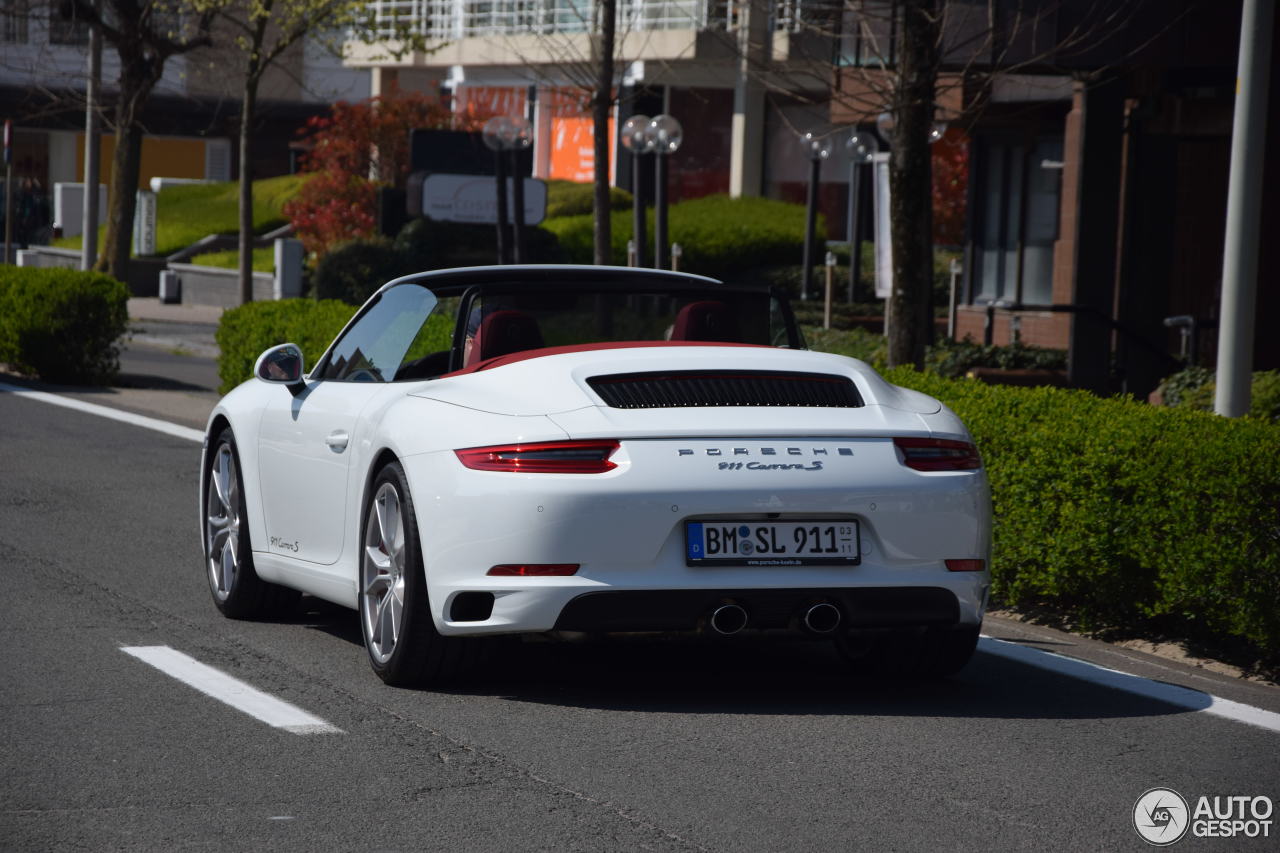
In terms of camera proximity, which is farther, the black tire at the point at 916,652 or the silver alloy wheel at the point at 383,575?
the black tire at the point at 916,652

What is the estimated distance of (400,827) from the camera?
15.9 ft

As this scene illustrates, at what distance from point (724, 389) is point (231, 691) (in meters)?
1.84

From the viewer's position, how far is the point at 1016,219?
94.2 ft

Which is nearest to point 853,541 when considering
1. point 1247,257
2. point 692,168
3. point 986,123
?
point 1247,257

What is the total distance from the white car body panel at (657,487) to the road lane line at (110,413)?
900cm

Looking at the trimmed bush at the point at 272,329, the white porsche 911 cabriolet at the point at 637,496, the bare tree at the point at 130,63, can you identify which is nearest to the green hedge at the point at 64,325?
the trimmed bush at the point at 272,329

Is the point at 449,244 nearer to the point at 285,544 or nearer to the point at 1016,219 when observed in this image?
the point at 1016,219

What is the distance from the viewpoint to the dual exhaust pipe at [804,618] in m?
6.07

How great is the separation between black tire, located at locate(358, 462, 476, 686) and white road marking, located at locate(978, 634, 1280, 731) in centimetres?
218

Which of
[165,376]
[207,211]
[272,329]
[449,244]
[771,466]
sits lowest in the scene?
[165,376]

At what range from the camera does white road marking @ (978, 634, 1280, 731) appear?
646 centimetres

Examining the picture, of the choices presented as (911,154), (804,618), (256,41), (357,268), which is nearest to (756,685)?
(804,618)

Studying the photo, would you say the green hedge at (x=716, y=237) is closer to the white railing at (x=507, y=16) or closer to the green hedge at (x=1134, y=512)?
the white railing at (x=507, y=16)

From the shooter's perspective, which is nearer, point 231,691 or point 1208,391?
point 231,691
